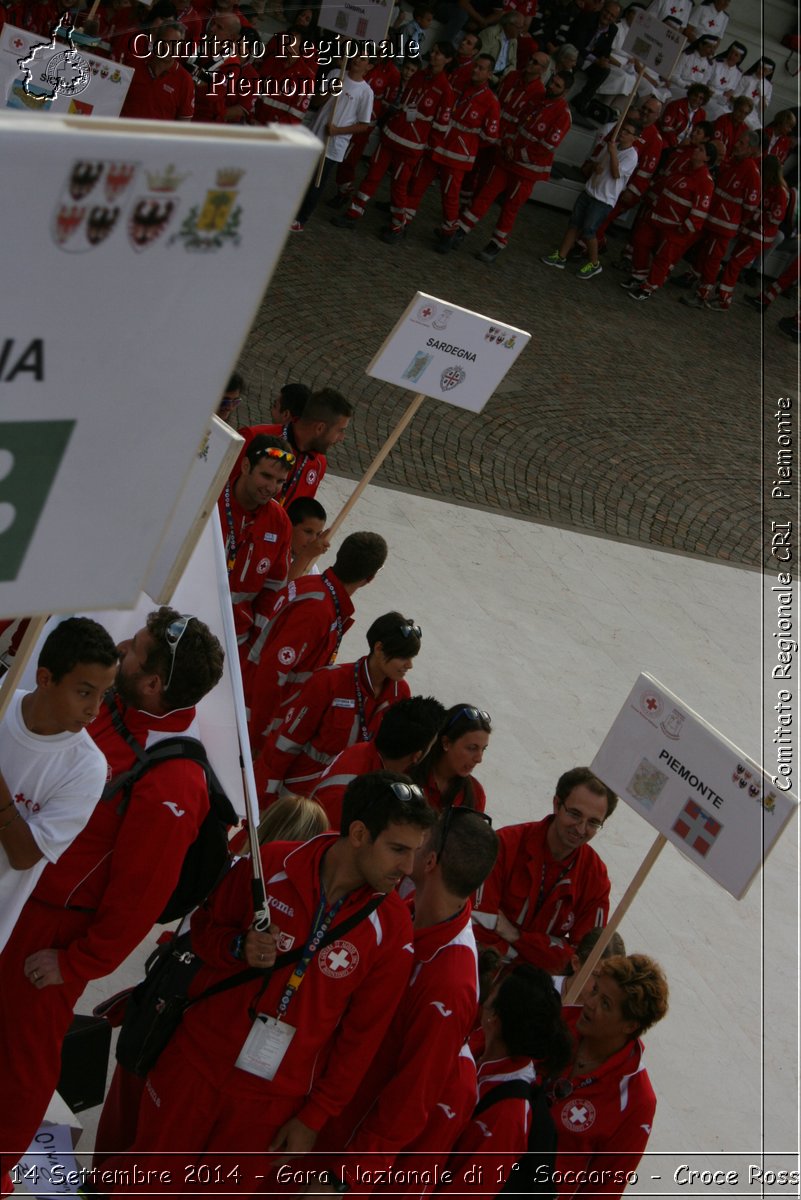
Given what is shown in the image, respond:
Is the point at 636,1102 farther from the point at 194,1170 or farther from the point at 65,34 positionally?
the point at 65,34

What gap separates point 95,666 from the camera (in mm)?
3490

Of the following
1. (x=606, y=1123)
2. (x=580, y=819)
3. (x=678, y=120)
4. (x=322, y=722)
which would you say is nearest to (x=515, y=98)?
(x=678, y=120)

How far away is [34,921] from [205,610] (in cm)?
116

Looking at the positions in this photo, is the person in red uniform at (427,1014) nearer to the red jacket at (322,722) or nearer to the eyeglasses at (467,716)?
the eyeglasses at (467,716)

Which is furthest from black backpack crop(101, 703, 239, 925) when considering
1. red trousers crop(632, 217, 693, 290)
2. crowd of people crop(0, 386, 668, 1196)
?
red trousers crop(632, 217, 693, 290)

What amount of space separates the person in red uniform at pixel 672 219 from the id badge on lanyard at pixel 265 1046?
53.3ft

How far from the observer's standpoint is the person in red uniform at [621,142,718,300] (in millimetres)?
18422

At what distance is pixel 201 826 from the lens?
4.18 m

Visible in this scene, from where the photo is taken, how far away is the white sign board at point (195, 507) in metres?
3.70

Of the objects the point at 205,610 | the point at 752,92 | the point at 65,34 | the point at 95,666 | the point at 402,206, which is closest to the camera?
the point at 95,666

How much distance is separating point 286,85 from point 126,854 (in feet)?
41.6

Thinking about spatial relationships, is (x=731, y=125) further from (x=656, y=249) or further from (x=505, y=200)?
(x=505, y=200)

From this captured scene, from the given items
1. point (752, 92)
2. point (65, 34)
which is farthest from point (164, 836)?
point (752, 92)

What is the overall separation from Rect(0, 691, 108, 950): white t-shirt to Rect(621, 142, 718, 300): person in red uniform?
53.8 feet
